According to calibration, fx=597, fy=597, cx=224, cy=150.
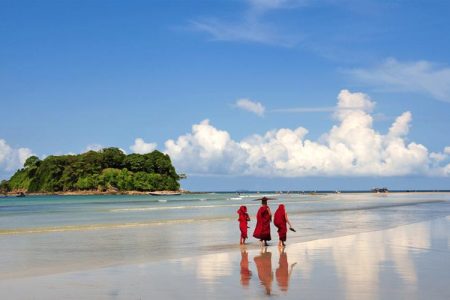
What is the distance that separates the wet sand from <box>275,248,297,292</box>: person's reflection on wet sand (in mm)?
23

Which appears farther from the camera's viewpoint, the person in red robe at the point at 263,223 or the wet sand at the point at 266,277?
the person in red robe at the point at 263,223

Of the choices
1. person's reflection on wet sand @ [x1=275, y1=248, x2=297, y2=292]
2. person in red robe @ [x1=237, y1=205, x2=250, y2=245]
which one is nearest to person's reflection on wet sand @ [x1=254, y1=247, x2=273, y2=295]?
person's reflection on wet sand @ [x1=275, y1=248, x2=297, y2=292]

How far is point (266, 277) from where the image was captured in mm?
15109

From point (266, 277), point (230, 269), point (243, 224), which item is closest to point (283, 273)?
point (266, 277)

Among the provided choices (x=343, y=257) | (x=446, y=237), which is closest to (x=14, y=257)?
(x=343, y=257)

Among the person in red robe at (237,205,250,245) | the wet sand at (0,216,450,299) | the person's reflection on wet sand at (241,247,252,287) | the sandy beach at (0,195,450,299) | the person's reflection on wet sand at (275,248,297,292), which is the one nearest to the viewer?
the wet sand at (0,216,450,299)

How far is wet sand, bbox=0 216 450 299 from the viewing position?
1281 cm

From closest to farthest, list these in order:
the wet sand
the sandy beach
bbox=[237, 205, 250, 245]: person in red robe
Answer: the wet sand < the sandy beach < bbox=[237, 205, 250, 245]: person in red robe

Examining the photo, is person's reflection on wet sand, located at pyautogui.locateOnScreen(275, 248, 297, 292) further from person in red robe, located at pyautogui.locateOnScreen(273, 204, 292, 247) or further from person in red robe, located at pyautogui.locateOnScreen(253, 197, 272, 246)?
person in red robe, located at pyautogui.locateOnScreen(253, 197, 272, 246)

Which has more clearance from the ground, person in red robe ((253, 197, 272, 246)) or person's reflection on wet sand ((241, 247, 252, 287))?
person in red robe ((253, 197, 272, 246))

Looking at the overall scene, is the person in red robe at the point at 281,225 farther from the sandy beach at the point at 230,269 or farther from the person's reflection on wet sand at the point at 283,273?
the person's reflection on wet sand at the point at 283,273

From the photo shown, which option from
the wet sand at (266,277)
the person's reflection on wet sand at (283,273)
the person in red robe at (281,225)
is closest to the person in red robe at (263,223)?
the person in red robe at (281,225)

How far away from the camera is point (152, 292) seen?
13.1m

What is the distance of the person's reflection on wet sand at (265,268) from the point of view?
14.0 m
